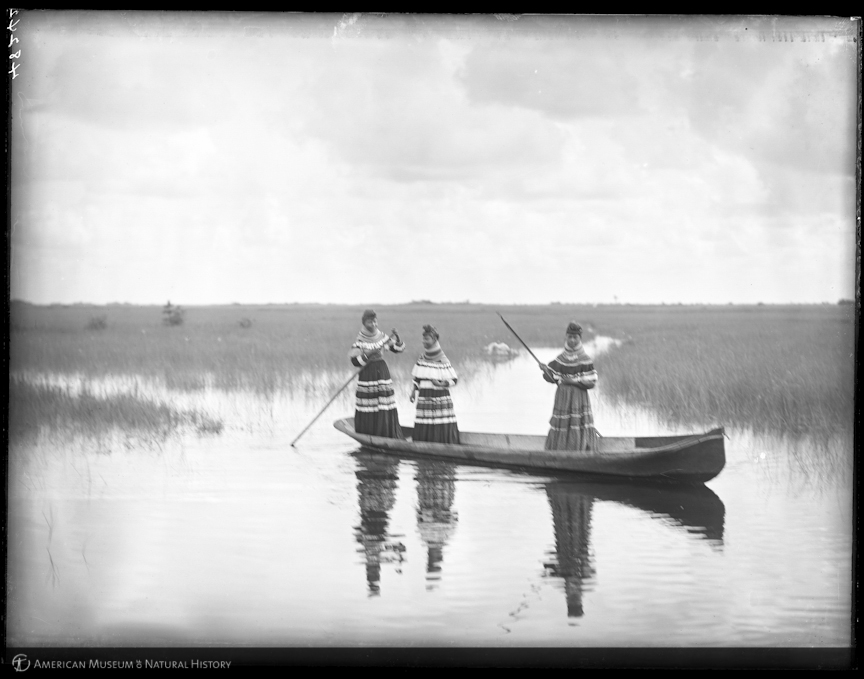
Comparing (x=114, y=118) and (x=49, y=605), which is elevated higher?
(x=114, y=118)

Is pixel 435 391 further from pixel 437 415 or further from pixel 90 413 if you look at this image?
pixel 90 413

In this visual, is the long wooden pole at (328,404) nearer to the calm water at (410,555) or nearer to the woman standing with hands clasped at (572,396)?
the calm water at (410,555)

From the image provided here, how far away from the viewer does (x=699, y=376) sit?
638cm

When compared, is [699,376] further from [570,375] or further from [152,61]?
[152,61]

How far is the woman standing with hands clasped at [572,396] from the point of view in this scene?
5754mm

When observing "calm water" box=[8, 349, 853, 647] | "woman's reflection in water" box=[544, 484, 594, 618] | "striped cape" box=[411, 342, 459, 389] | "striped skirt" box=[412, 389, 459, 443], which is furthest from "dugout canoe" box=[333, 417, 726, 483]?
"striped cape" box=[411, 342, 459, 389]

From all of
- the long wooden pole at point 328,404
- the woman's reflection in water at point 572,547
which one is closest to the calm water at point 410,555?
the woman's reflection in water at point 572,547

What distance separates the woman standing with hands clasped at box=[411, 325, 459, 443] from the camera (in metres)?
6.16

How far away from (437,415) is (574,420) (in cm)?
101

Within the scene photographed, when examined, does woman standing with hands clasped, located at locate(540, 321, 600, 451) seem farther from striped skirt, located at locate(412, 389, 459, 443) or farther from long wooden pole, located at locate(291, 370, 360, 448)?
long wooden pole, located at locate(291, 370, 360, 448)

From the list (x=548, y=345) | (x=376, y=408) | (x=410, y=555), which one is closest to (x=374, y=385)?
(x=376, y=408)

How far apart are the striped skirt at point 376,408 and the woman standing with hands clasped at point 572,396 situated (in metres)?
1.19

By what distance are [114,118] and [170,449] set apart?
2.22 metres

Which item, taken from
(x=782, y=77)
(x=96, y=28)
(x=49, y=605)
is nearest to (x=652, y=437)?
(x=782, y=77)
